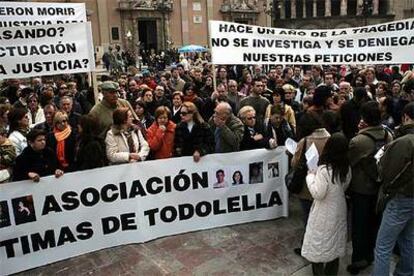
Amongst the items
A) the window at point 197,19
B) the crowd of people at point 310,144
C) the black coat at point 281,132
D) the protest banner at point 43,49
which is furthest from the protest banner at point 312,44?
the window at point 197,19

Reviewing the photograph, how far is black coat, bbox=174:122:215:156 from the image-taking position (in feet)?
17.1

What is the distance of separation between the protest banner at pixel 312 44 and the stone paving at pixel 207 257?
2.97m

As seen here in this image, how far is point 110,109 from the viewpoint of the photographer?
19.6 feet

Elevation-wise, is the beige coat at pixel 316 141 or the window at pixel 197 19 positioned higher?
the window at pixel 197 19

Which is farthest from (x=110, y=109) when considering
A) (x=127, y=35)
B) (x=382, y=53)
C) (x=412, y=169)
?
(x=127, y=35)

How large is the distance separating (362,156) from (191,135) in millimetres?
2080

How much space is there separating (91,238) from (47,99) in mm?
3270

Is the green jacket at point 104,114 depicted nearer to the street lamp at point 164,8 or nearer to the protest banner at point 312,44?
the protest banner at point 312,44

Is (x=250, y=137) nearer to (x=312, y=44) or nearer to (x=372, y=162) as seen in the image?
(x=372, y=162)

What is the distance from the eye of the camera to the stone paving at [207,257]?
4.38 m

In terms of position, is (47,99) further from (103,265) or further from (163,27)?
(163,27)

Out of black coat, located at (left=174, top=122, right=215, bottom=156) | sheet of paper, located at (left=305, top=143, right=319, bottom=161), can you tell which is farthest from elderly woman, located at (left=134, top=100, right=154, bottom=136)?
sheet of paper, located at (left=305, top=143, right=319, bottom=161)

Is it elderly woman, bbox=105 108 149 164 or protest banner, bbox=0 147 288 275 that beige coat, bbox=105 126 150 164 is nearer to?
elderly woman, bbox=105 108 149 164

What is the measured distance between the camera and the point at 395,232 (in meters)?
3.62
